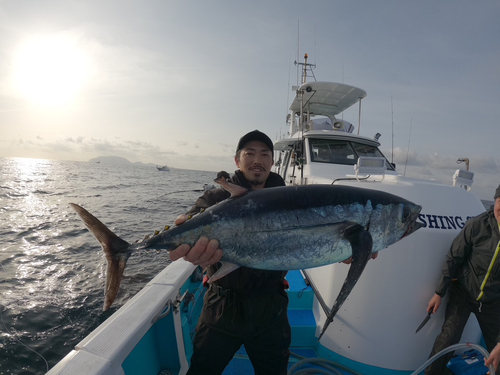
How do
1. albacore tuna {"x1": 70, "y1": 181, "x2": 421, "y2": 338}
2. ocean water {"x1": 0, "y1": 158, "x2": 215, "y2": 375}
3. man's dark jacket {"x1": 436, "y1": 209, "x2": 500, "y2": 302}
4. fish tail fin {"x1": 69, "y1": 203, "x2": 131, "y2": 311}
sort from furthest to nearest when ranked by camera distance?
ocean water {"x1": 0, "y1": 158, "x2": 215, "y2": 375}, man's dark jacket {"x1": 436, "y1": 209, "x2": 500, "y2": 302}, fish tail fin {"x1": 69, "y1": 203, "x2": 131, "y2": 311}, albacore tuna {"x1": 70, "y1": 181, "x2": 421, "y2": 338}

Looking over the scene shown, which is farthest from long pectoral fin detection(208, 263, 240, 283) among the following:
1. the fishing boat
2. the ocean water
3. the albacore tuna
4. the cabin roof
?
the cabin roof

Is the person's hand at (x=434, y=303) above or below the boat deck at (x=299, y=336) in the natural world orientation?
above

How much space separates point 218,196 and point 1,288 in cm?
916

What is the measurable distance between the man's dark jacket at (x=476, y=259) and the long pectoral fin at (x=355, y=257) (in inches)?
72.9

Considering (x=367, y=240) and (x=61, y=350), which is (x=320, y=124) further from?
(x=61, y=350)

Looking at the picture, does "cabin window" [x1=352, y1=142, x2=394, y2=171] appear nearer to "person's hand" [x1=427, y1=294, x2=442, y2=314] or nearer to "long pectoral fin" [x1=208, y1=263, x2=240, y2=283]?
"person's hand" [x1=427, y1=294, x2=442, y2=314]

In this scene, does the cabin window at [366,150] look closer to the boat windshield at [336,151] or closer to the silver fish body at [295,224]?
the boat windshield at [336,151]

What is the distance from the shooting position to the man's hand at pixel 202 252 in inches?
81.4

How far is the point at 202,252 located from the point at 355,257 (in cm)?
113

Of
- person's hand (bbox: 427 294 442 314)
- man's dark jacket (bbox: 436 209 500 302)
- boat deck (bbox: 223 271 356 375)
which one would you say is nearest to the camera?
man's dark jacket (bbox: 436 209 500 302)

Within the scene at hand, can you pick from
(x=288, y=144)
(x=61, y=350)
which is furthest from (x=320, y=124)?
(x=61, y=350)

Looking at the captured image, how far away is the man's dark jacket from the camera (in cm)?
288

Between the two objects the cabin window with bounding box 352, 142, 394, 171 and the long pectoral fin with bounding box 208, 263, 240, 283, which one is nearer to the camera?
the long pectoral fin with bounding box 208, 263, 240, 283

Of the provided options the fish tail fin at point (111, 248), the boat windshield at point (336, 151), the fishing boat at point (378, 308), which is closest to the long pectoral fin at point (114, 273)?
the fish tail fin at point (111, 248)
